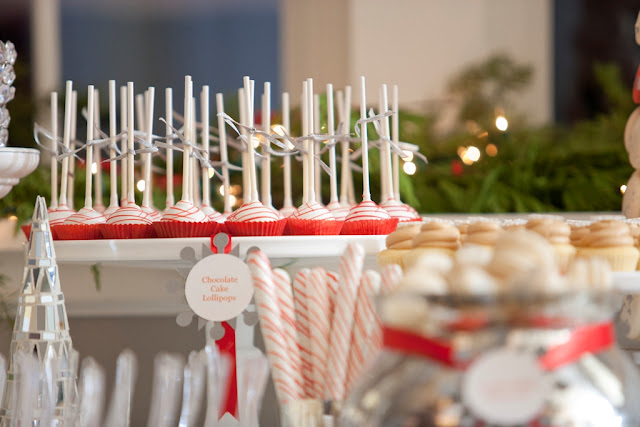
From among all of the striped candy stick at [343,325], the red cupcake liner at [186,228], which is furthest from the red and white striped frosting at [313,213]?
the striped candy stick at [343,325]

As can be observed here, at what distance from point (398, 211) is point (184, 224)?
1.04 feet

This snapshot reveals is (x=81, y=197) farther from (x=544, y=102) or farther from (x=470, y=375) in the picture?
(x=544, y=102)

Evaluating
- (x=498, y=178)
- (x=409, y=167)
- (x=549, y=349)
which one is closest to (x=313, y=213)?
(x=549, y=349)

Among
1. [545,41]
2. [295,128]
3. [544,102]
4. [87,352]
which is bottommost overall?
[87,352]

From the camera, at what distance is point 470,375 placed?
491 millimetres

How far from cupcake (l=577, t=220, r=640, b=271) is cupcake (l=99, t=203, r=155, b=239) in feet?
1.83

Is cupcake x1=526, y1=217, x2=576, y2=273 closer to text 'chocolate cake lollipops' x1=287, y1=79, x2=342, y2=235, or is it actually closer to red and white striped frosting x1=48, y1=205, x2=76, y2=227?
text 'chocolate cake lollipops' x1=287, y1=79, x2=342, y2=235

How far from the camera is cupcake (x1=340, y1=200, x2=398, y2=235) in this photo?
107cm

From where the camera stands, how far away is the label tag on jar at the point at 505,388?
0.49 metres

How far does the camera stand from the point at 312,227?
41.4 inches

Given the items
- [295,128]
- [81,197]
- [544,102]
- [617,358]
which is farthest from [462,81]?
[617,358]

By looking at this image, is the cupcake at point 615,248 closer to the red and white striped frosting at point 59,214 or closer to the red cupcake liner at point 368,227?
the red cupcake liner at point 368,227

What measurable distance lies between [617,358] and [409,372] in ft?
0.48

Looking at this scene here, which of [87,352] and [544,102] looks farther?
[544,102]
